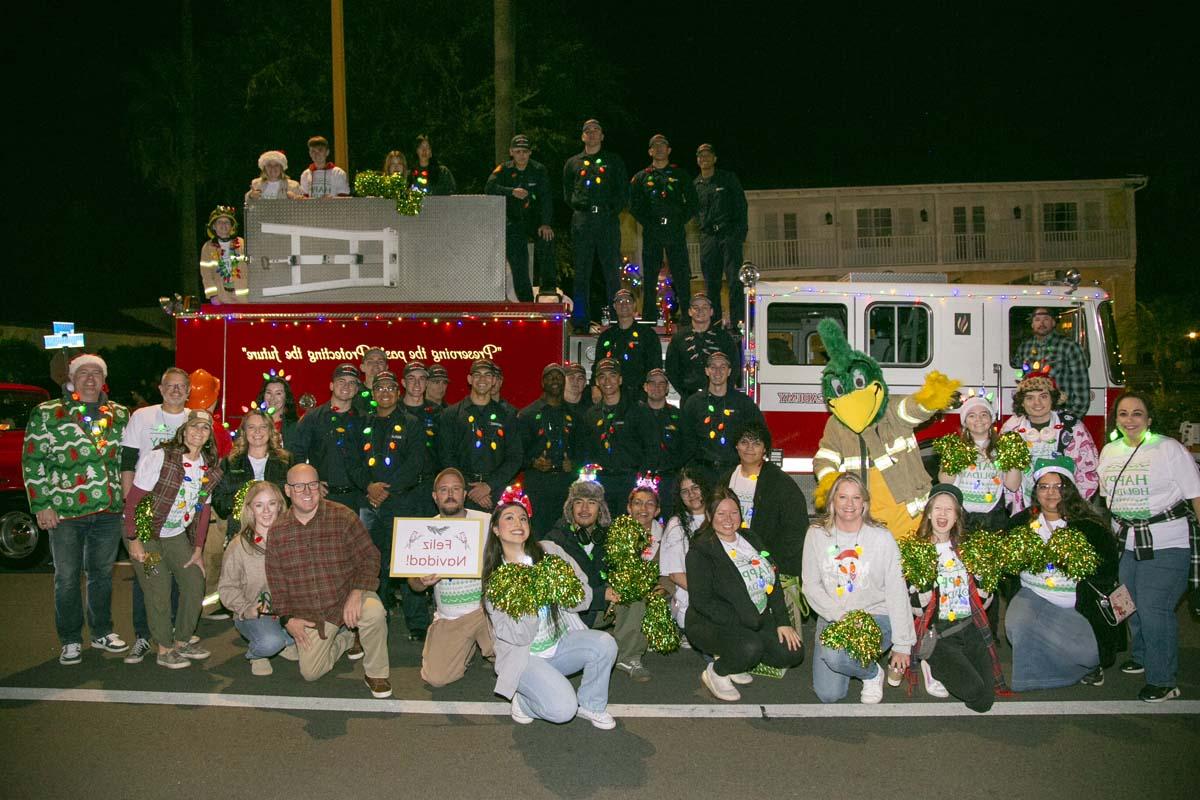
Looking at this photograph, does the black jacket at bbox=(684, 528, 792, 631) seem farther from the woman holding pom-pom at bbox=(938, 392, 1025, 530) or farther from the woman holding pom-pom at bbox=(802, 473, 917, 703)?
the woman holding pom-pom at bbox=(938, 392, 1025, 530)

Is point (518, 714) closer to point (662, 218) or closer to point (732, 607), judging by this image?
point (732, 607)

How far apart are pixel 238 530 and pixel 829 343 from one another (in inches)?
176

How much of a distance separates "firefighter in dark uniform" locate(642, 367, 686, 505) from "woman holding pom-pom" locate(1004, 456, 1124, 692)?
267 centimetres

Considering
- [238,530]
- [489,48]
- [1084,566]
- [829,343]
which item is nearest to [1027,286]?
[829,343]

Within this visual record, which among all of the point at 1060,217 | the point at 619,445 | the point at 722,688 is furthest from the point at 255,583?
the point at 1060,217

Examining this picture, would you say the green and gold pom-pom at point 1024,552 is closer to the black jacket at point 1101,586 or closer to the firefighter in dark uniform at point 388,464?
the black jacket at point 1101,586

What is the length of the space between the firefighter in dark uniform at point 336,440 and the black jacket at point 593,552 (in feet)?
6.42

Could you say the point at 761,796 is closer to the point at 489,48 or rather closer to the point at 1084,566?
the point at 1084,566

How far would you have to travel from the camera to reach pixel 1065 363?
27.2ft

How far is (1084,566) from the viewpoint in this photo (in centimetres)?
564

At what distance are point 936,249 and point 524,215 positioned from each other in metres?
24.3

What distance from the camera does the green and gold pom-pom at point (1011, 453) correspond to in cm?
638

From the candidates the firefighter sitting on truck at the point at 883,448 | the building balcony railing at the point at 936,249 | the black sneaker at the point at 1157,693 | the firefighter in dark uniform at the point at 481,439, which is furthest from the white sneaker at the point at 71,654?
the building balcony railing at the point at 936,249

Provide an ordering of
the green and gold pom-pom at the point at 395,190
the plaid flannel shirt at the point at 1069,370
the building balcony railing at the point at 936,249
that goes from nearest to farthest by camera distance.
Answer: the plaid flannel shirt at the point at 1069,370, the green and gold pom-pom at the point at 395,190, the building balcony railing at the point at 936,249
